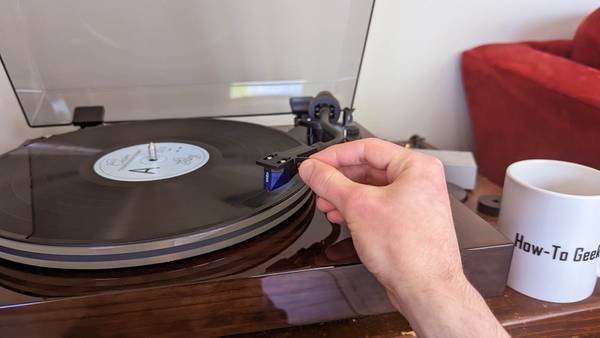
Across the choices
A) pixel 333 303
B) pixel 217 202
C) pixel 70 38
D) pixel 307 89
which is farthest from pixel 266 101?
pixel 333 303

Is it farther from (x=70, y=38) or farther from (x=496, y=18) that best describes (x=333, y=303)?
(x=496, y=18)

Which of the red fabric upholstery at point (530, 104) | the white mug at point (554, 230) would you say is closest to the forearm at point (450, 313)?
the white mug at point (554, 230)

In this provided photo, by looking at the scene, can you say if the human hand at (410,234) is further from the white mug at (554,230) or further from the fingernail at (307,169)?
the white mug at (554,230)

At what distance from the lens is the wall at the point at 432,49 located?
4.08ft

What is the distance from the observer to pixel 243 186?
26.0 inches

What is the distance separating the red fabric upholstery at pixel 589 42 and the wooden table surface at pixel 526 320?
73cm

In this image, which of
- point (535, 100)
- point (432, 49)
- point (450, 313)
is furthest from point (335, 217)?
point (432, 49)

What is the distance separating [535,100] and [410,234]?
0.75 metres

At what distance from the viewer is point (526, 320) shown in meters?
0.66

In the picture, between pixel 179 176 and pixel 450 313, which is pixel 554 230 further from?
pixel 179 176

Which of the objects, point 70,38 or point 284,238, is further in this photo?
point 70,38

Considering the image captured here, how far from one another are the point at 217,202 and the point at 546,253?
46cm

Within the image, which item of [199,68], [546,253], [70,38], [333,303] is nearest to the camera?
[333,303]

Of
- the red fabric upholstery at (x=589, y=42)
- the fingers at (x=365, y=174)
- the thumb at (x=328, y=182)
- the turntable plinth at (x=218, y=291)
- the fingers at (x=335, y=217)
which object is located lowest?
the turntable plinth at (x=218, y=291)
